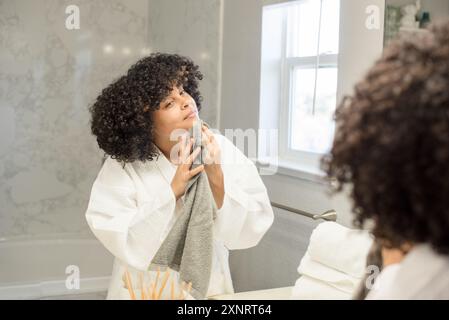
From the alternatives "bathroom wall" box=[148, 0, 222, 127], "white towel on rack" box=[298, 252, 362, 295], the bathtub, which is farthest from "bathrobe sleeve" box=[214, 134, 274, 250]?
the bathtub

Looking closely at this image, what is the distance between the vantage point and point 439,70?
0.36 m

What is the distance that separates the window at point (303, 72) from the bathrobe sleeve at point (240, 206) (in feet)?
0.47

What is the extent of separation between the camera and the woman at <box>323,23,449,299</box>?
356 millimetres

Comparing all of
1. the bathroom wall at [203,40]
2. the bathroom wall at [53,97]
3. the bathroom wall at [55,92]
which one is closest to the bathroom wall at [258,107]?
the bathroom wall at [203,40]

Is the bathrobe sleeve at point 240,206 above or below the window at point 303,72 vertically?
below

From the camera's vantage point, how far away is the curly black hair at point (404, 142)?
0.36 metres

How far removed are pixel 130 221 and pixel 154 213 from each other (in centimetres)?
4

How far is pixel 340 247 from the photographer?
895mm

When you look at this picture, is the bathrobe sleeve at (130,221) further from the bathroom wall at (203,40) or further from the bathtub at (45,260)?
the bathtub at (45,260)

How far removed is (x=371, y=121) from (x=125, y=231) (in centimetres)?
55

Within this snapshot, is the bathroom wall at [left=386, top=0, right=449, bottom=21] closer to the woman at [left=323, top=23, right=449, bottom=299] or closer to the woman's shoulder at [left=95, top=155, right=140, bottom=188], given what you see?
the woman at [left=323, top=23, right=449, bottom=299]

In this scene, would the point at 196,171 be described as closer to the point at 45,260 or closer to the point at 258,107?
the point at 258,107
